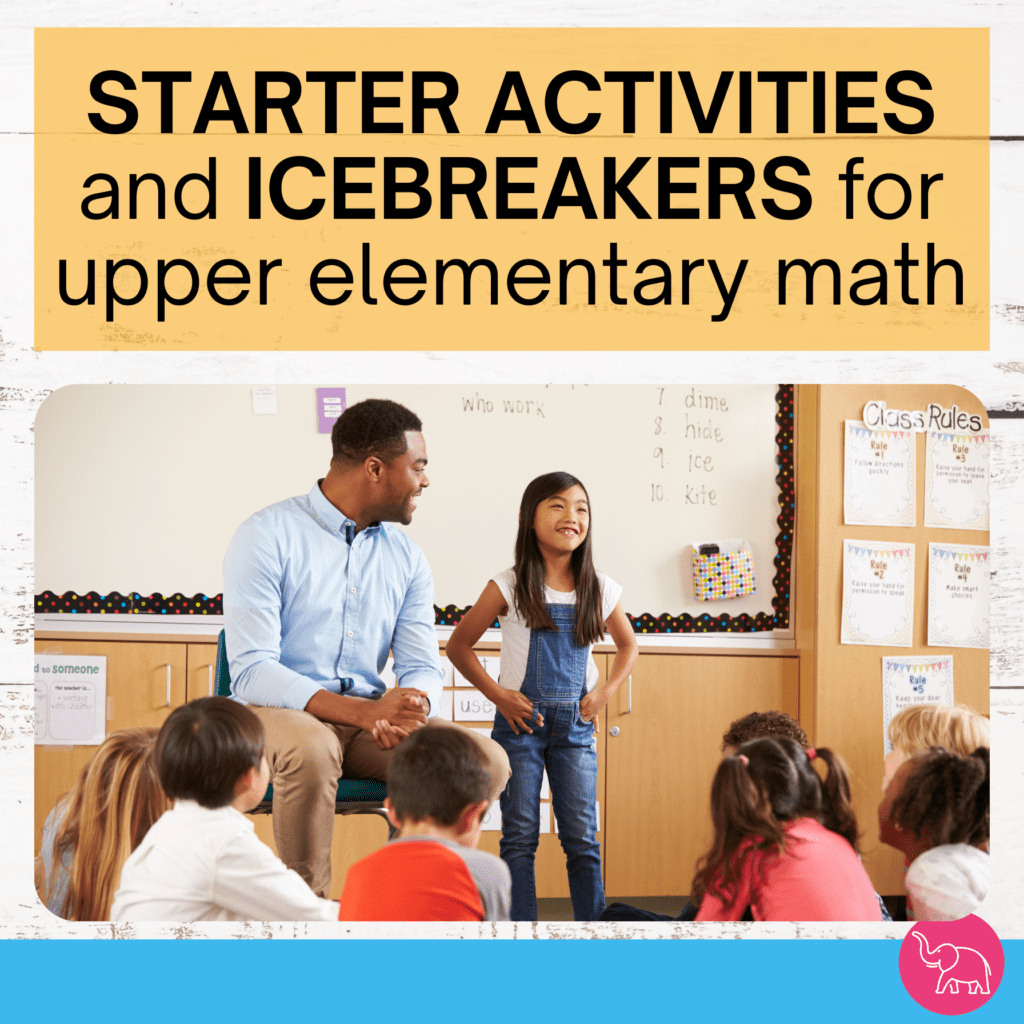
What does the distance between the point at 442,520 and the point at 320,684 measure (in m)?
0.31

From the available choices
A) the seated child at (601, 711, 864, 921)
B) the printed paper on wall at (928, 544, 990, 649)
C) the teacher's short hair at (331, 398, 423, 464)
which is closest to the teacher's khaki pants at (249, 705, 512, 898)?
the seated child at (601, 711, 864, 921)

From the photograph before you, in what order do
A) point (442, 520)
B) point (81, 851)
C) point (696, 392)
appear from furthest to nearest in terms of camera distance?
point (442, 520)
point (696, 392)
point (81, 851)

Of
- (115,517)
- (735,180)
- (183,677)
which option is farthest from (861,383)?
(115,517)

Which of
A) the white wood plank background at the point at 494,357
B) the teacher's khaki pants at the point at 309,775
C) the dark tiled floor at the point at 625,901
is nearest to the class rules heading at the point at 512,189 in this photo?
the white wood plank background at the point at 494,357

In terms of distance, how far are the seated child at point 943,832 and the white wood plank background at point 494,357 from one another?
7cm

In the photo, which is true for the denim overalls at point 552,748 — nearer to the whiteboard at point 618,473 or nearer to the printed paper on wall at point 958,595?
the whiteboard at point 618,473

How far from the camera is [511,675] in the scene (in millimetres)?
1295

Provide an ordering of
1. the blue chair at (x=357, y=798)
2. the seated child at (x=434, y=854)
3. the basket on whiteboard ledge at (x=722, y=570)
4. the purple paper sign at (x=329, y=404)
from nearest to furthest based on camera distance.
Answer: the seated child at (x=434, y=854) → the blue chair at (x=357, y=798) → the purple paper sign at (x=329, y=404) → the basket on whiteboard ledge at (x=722, y=570)

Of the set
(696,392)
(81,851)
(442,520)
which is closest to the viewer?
(81,851)

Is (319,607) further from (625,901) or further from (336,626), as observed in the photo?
(625,901)

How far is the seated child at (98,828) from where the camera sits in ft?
3.75

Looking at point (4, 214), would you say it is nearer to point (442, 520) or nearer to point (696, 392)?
point (442, 520)

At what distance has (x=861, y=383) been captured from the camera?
123 cm
